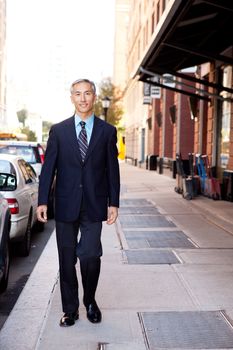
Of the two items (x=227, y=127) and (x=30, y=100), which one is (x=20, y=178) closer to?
(x=227, y=127)

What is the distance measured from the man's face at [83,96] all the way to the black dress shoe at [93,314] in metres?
1.68

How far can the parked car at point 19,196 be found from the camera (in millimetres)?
7691

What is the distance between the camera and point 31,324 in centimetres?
488

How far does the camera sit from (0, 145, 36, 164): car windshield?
1316 centimetres

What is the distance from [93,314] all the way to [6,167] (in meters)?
4.27

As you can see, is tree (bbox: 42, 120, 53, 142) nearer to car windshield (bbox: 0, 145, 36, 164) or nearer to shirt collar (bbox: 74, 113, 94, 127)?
car windshield (bbox: 0, 145, 36, 164)

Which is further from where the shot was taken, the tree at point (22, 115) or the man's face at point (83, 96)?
the tree at point (22, 115)

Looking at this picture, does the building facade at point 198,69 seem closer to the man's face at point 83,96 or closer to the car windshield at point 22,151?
the car windshield at point 22,151

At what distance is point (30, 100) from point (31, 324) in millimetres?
142155

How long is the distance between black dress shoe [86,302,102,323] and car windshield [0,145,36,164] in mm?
8498

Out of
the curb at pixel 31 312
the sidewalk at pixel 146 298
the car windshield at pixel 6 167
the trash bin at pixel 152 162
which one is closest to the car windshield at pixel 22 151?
the sidewalk at pixel 146 298

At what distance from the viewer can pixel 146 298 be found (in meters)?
5.66

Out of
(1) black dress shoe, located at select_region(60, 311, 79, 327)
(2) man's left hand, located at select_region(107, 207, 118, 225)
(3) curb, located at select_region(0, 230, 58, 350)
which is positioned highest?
(2) man's left hand, located at select_region(107, 207, 118, 225)

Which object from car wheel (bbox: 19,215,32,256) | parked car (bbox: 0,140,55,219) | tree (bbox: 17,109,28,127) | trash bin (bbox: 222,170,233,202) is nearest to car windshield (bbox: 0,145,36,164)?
parked car (bbox: 0,140,55,219)
